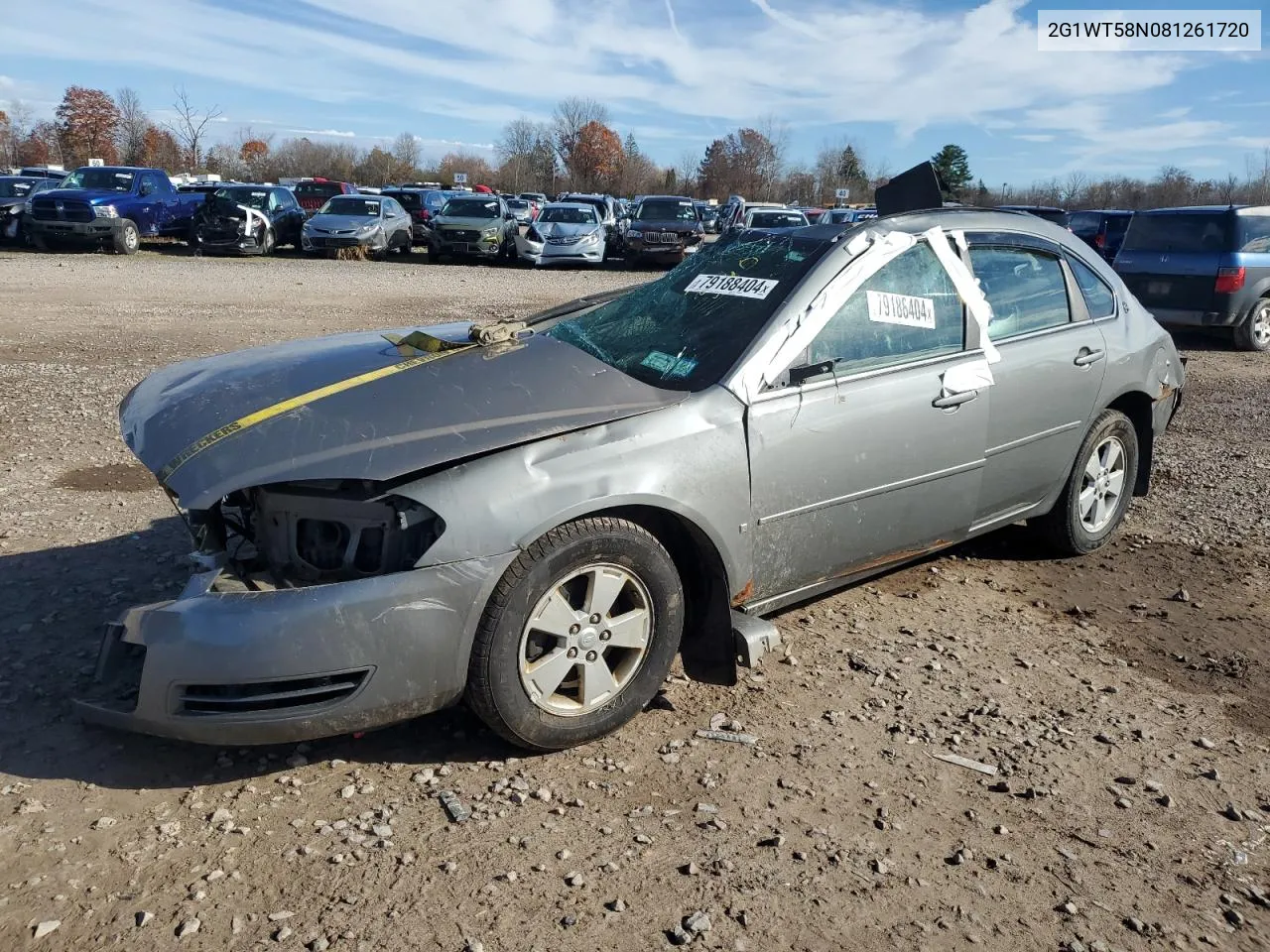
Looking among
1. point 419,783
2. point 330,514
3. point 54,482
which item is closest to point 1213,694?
point 419,783

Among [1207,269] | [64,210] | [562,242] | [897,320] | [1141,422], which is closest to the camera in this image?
[897,320]

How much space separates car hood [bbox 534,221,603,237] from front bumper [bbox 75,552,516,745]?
21498 millimetres

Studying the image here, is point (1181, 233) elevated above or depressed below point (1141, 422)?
above

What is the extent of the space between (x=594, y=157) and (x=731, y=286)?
87.3m

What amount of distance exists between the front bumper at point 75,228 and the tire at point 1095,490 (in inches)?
880

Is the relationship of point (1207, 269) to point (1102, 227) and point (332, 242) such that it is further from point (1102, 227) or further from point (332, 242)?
point (332, 242)

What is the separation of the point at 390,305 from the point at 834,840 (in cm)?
1320

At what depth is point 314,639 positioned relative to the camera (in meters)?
2.78

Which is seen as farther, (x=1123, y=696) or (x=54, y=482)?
(x=54, y=482)

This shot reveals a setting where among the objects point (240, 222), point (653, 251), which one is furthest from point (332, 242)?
point (653, 251)

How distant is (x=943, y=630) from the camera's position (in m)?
4.28

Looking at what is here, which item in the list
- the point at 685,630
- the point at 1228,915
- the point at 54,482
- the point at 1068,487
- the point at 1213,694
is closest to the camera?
the point at 1228,915

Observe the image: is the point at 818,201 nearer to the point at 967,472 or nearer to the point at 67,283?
the point at 67,283

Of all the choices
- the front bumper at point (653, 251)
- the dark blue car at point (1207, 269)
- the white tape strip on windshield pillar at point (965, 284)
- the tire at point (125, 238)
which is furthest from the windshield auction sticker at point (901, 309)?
the tire at point (125, 238)
